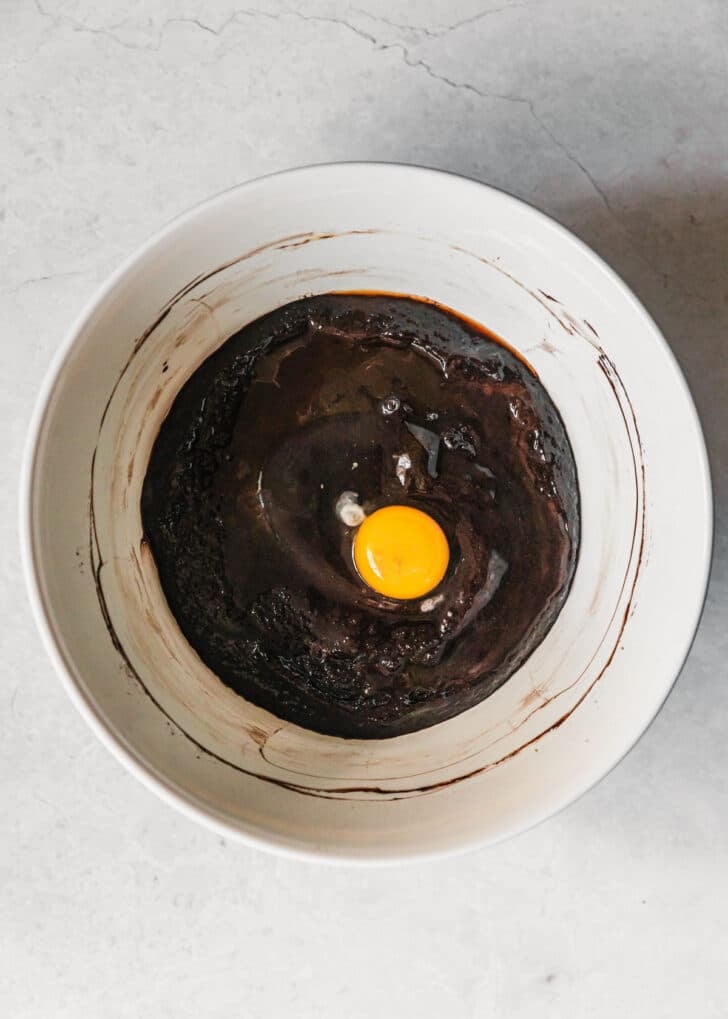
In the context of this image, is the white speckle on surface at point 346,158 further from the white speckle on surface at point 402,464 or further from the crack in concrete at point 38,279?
the white speckle on surface at point 402,464

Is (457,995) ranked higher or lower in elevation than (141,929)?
lower

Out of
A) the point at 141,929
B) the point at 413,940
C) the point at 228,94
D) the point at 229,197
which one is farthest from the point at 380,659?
the point at 228,94

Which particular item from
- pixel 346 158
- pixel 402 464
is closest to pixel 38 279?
pixel 346 158

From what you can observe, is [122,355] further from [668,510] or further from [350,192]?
[668,510]

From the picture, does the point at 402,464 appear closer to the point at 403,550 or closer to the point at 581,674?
the point at 403,550

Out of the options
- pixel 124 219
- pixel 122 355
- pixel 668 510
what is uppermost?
pixel 124 219

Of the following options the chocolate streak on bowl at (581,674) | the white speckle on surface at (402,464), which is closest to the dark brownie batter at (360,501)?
the white speckle on surface at (402,464)

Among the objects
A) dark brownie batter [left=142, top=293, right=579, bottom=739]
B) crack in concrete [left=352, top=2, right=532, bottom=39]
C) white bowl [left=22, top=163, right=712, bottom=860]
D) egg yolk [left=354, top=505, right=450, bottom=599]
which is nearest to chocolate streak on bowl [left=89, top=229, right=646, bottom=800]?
white bowl [left=22, top=163, right=712, bottom=860]
